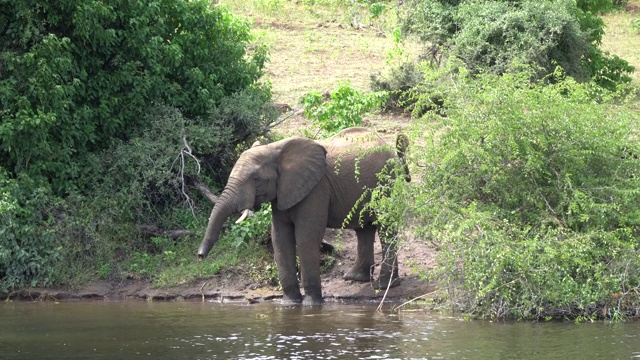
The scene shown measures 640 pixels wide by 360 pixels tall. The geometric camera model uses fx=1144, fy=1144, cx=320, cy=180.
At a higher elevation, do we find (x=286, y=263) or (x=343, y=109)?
(x=343, y=109)

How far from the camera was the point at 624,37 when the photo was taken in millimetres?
29641

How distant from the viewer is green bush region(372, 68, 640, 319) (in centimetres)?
1291

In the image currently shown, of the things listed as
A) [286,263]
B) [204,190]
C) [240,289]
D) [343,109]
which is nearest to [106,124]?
[204,190]

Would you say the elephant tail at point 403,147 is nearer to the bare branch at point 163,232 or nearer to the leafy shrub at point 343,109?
the leafy shrub at point 343,109

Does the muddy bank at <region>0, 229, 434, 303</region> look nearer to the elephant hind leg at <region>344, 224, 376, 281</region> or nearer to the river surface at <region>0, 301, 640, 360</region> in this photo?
the elephant hind leg at <region>344, 224, 376, 281</region>

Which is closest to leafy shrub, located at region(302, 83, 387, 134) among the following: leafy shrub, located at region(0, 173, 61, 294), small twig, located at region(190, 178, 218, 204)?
small twig, located at region(190, 178, 218, 204)

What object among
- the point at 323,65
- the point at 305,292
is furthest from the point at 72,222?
the point at 323,65

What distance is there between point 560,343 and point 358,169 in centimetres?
466

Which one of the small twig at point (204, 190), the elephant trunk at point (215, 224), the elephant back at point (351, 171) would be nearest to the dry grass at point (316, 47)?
the small twig at point (204, 190)

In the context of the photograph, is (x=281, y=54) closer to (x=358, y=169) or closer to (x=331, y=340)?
(x=358, y=169)

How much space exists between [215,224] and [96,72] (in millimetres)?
4519

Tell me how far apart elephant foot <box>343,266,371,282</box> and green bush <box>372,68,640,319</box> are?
5.00 ft

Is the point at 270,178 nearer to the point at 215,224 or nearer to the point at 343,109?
the point at 215,224

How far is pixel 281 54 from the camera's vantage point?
26.5 meters
